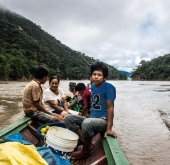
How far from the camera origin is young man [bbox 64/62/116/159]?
265cm

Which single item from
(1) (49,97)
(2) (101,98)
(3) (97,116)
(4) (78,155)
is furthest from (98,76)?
(1) (49,97)

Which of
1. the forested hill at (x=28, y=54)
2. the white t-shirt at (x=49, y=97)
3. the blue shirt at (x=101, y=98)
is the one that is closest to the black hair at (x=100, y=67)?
the blue shirt at (x=101, y=98)

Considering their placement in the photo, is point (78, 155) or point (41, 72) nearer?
point (78, 155)

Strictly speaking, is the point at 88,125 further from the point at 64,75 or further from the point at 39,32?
the point at 39,32

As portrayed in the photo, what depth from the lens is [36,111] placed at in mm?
3855

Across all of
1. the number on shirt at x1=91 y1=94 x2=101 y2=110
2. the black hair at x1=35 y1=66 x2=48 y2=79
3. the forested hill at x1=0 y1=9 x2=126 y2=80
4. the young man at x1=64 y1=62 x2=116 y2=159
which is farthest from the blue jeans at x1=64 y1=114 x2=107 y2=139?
the forested hill at x1=0 y1=9 x2=126 y2=80

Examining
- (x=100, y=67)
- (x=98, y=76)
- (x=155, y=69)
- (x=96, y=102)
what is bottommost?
(x=96, y=102)

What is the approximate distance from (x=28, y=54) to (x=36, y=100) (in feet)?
209

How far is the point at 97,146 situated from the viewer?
121 inches

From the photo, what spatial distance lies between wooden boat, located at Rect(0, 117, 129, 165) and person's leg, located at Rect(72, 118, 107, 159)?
13 cm

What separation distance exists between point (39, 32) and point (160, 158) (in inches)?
3556

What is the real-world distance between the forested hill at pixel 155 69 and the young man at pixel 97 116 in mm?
83323

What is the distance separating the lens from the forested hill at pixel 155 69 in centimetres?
8169

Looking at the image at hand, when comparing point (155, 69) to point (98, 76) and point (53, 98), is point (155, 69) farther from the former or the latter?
point (98, 76)
